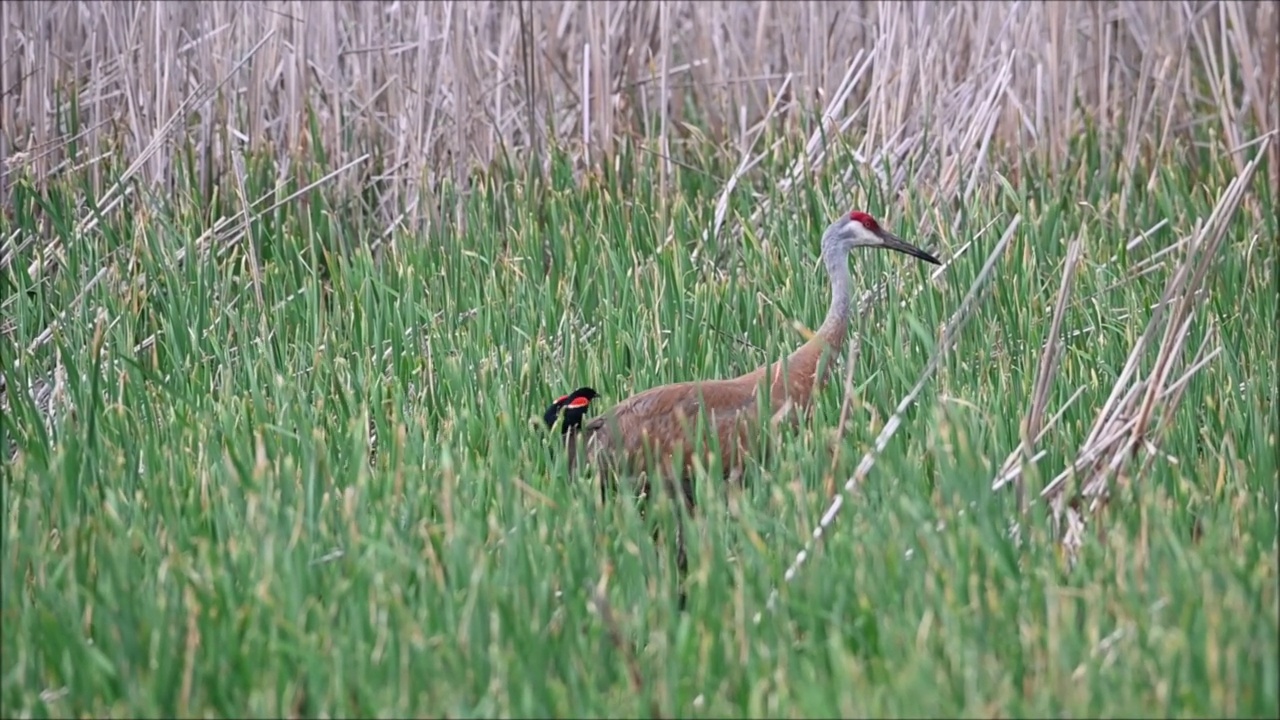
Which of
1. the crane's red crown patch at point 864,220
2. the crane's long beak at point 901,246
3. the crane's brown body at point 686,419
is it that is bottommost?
the crane's brown body at point 686,419

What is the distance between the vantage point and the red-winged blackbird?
3.49m

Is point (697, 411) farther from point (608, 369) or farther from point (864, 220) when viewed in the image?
point (864, 220)

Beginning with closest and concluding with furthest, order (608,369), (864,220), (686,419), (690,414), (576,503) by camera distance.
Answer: (576,503), (686,419), (690,414), (608,369), (864,220)

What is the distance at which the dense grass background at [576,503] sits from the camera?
229 cm

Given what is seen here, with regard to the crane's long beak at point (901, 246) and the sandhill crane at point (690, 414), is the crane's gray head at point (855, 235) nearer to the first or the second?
the crane's long beak at point (901, 246)

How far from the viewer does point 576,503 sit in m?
2.88

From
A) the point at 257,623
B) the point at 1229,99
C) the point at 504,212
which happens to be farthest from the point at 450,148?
the point at 257,623

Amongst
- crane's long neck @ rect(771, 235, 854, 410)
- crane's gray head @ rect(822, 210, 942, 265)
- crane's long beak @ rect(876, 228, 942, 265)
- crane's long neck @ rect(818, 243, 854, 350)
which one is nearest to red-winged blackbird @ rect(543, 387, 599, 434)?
crane's long neck @ rect(771, 235, 854, 410)

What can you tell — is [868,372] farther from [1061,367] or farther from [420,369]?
[420,369]

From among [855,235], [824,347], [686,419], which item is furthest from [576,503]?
[855,235]

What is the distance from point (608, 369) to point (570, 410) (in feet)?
1.49

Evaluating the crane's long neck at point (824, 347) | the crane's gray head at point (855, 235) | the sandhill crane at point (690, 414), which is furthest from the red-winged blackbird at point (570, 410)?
the crane's gray head at point (855, 235)

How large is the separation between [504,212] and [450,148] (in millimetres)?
405

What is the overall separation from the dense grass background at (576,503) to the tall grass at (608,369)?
1 centimetres
